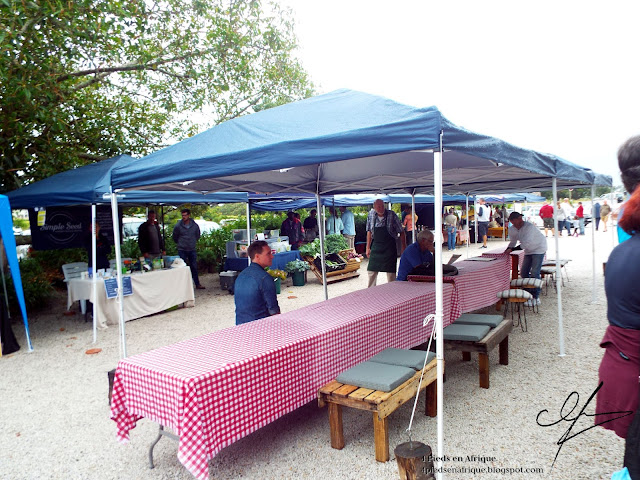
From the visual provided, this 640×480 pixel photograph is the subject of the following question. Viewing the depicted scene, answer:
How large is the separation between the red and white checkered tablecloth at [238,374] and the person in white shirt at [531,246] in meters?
4.34

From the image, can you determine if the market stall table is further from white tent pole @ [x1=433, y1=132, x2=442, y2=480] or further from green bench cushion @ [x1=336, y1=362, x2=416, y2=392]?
white tent pole @ [x1=433, y1=132, x2=442, y2=480]

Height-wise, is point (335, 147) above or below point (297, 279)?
above

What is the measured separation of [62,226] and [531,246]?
867 cm

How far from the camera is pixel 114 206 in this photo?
13.8 feet

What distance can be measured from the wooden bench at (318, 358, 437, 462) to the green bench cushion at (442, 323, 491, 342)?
2.89 feet

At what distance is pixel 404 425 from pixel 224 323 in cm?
415

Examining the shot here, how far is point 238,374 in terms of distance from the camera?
2.62 meters

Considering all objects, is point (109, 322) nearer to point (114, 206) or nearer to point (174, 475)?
point (114, 206)

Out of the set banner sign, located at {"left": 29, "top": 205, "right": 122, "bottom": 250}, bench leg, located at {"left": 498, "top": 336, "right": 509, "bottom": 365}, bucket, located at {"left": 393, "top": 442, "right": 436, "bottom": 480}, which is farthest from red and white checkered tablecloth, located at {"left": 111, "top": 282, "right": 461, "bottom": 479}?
banner sign, located at {"left": 29, "top": 205, "right": 122, "bottom": 250}

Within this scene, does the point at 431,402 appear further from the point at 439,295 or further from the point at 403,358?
the point at 439,295

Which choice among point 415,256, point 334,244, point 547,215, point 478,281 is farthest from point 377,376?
point 547,215

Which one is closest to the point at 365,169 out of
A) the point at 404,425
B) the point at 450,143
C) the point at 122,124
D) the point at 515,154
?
the point at 515,154

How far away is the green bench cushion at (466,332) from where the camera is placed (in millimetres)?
3910

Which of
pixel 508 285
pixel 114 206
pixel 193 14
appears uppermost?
pixel 193 14
